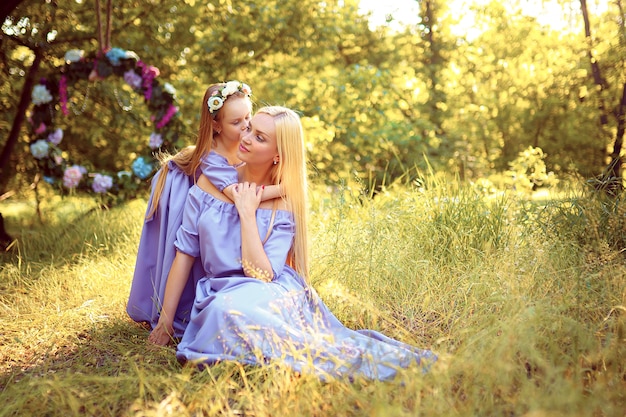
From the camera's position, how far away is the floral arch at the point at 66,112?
6.12 meters

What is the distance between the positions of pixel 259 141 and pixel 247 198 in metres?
0.29

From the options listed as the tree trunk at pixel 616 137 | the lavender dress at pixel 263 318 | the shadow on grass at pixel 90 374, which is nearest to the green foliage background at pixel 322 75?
the tree trunk at pixel 616 137

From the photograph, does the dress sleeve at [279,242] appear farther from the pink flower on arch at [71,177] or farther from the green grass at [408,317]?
the pink flower on arch at [71,177]

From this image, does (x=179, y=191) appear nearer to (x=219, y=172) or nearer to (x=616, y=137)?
(x=219, y=172)

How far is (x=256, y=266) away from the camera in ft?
9.88

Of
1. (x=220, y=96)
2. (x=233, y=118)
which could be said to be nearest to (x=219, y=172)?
(x=233, y=118)

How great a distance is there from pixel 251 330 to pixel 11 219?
6.99 meters

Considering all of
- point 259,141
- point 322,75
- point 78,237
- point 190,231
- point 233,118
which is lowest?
point 78,237

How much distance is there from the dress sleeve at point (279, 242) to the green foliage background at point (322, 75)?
1598mm

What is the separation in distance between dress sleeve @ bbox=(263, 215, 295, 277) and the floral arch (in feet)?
11.1

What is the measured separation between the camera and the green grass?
7.48 feet

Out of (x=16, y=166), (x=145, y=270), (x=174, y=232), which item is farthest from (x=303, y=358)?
(x=16, y=166)

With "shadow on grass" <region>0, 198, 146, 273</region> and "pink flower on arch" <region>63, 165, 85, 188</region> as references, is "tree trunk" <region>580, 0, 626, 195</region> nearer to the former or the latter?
"shadow on grass" <region>0, 198, 146, 273</region>

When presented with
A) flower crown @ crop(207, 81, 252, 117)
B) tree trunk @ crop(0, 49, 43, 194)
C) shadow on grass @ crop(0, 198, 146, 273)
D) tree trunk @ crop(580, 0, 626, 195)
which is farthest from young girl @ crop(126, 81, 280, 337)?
tree trunk @ crop(0, 49, 43, 194)
